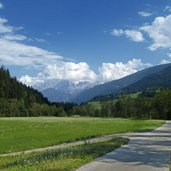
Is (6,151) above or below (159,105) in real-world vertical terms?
below

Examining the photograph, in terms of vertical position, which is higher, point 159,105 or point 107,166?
point 159,105

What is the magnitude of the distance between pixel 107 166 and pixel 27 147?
20.4 meters

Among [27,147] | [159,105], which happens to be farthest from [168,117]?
[27,147]

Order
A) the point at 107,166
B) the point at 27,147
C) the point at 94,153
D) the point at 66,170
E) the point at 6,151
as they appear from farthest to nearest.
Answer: the point at 27,147
the point at 6,151
the point at 94,153
the point at 107,166
the point at 66,170

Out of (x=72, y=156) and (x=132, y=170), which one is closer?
(x=132, y=170)

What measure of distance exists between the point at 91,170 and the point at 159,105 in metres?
177

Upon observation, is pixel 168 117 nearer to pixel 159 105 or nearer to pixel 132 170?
pixel 159 105

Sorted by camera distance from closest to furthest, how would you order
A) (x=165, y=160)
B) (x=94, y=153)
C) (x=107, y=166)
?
1. (x=107, y=166)
2. (x=165, y=160)
3. (x=94, y=153)

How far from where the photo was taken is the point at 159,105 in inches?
7559

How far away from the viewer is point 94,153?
81.9 feet

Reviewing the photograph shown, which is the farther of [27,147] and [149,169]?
[27,147]

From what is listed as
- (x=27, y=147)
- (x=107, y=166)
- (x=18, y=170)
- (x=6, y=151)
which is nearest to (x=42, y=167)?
(x=18, y=170)

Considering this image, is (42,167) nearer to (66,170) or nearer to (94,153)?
(66,170)

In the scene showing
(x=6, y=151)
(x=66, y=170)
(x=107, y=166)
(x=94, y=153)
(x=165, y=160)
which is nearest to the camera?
(x=66, y=170)
